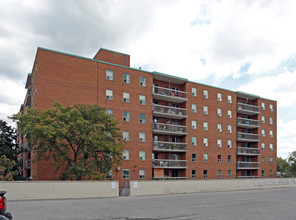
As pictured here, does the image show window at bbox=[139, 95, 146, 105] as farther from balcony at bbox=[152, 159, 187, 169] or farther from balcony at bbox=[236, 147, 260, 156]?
balcony at bbox=[236, 147, 260, 156]

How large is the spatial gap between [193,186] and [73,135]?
53.8ft

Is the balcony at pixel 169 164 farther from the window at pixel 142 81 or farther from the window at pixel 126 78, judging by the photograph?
the window at pixel 126 78

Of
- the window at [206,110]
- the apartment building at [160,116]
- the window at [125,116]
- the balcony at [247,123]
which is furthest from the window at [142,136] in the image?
the balcony at [247,123]

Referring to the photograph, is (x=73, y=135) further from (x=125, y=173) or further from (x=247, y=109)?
(x=247, y=109)

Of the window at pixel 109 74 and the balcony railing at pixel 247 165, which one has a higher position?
the window at pixel 109 74

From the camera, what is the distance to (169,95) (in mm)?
45781

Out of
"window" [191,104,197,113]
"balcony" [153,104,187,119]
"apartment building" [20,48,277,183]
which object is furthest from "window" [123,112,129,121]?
"window" [191,104,197,113]

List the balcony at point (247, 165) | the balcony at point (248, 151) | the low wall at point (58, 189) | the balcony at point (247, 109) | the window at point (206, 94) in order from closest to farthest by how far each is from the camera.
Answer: the low wall at point (58, 189) < the window at point (206, 94) < the balcony at point (247, 165) < the balcony at point (248, 151) < the balcony at point (247, 109)

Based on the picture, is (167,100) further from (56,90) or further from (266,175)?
(266,175)

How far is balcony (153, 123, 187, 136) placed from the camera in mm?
44125

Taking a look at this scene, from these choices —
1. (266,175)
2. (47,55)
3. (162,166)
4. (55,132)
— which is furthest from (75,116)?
(266,175)

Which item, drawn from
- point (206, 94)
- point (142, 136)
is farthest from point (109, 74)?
point (206, 94)

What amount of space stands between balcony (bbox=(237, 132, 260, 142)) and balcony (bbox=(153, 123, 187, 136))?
1348 cm

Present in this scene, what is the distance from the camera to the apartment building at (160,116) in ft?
122
